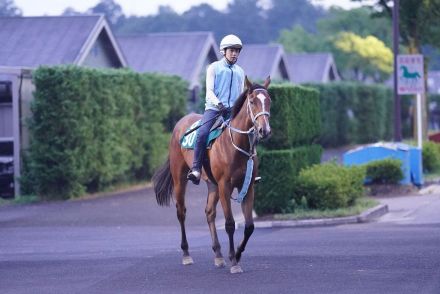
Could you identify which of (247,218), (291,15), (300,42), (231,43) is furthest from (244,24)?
(247,218)

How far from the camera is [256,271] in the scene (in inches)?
482

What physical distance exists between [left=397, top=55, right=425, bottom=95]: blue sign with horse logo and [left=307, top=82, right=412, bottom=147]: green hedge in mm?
18535

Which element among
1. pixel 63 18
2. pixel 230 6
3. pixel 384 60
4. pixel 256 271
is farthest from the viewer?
pixel 230 6

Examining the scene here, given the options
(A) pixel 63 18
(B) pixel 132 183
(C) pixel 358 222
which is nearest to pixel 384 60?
(A) pixel 63 18

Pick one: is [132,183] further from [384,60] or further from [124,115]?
[384,60]

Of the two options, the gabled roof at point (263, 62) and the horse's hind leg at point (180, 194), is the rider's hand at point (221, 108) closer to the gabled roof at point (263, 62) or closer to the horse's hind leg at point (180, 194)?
the horse's hind leg at point (180, 194)

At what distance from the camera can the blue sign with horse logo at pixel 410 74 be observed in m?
29.3

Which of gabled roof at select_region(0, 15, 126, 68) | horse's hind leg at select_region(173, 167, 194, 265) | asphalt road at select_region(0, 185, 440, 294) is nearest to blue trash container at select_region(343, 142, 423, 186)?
asphalt road at select_region(0, 185, 440, 294)

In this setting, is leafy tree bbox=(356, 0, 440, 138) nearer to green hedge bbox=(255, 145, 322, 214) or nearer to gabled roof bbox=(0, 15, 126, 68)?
gabled roof bbox=(0, 15, 126, 68)

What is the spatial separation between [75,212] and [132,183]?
24.0 ft

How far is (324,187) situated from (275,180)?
1.00 meters

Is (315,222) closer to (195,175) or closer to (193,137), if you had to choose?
(193,137)

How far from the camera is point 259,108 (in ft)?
39.4

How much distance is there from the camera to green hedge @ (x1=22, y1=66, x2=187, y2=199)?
25.1 m
